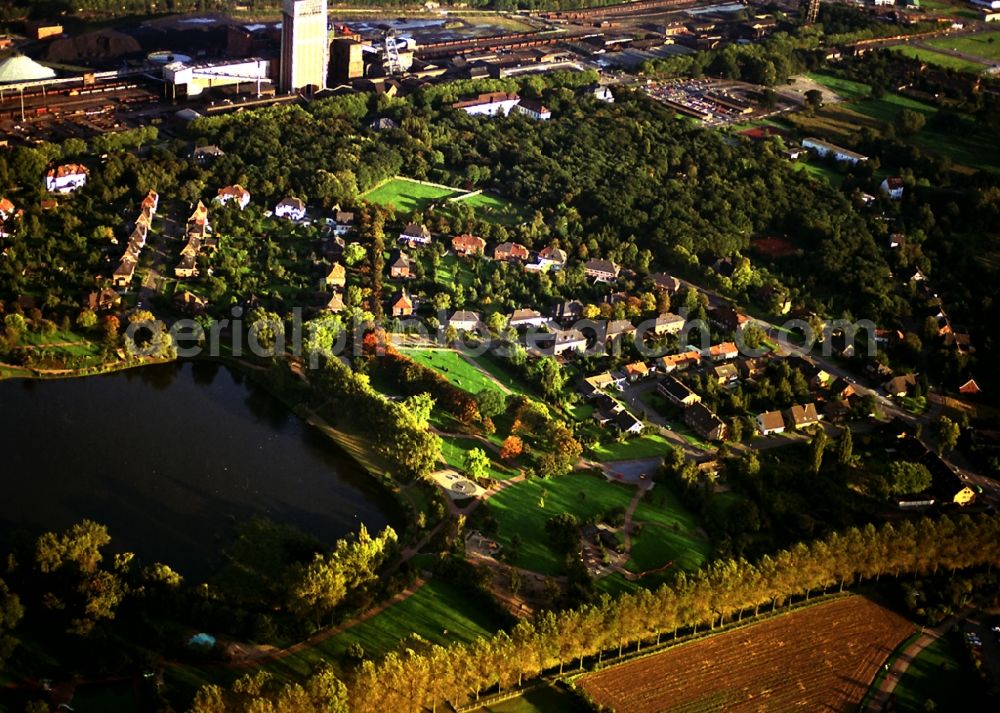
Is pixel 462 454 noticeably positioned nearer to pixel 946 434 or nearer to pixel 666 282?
pixel 666 282

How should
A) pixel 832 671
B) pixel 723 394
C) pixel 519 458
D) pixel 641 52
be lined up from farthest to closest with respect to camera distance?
pixel 641 52
pixel 723 394
pixel 519 458
pixel 832 671

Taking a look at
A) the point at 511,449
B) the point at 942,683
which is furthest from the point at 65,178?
the point at 942,683

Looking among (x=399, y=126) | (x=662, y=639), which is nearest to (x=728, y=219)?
(x=399, y=126)

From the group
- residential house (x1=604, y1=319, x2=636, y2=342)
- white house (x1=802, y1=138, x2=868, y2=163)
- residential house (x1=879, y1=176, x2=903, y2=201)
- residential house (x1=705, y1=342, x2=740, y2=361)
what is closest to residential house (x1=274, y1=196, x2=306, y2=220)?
residential house (x1=604, y1=319, x2=636, y2=342)

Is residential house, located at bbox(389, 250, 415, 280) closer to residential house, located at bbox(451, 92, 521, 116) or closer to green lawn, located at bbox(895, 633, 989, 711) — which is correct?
residential house, located at bbox(451, 92, 521, 116)

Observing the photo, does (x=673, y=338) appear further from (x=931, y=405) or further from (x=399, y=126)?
(x=399, y=126)

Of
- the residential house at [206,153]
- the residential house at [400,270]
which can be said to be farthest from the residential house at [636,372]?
the residential house at [206,153]
